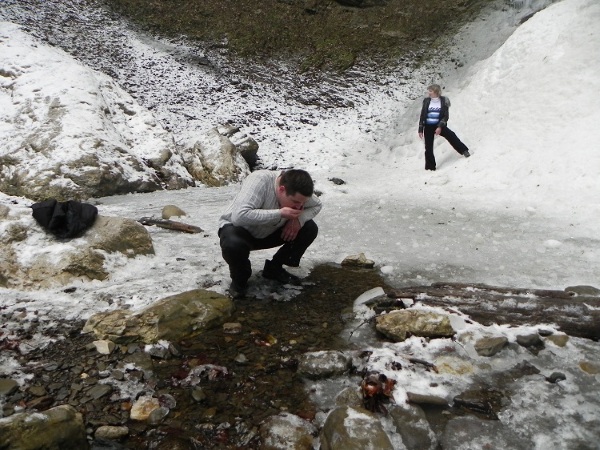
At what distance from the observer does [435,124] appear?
34.6ft

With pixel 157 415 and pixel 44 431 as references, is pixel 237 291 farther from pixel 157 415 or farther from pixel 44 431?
pixel 44 431

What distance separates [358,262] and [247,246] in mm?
1716

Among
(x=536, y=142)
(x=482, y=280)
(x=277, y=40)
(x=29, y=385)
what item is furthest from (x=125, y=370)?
(x=277, y=40)

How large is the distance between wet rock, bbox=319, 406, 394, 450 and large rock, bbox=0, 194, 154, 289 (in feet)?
10.4

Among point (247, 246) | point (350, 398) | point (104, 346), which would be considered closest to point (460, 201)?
point (247, 246)

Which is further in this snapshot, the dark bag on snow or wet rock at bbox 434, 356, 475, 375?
the dark bag on snow

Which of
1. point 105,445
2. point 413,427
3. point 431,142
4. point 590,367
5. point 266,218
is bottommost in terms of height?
point 105,445

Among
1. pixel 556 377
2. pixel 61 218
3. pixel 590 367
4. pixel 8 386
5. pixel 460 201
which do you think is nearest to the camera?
pixel 8 386

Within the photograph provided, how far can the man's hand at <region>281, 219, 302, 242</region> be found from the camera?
14.9ft

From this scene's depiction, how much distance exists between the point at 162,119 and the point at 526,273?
1163 centimetres

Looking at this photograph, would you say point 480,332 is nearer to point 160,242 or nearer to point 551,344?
point 551,344

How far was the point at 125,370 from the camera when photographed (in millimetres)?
3383

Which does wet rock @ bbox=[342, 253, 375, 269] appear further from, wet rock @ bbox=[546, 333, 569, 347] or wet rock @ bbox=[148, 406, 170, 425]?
wet rock @ bbox=[148, 406, 170, 425]

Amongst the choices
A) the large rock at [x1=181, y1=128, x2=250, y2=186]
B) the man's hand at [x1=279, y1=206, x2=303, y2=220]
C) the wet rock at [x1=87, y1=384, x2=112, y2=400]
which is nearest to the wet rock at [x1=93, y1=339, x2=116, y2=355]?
the wet rock at [x1=87, y1=384, x2=112, y2=400]
